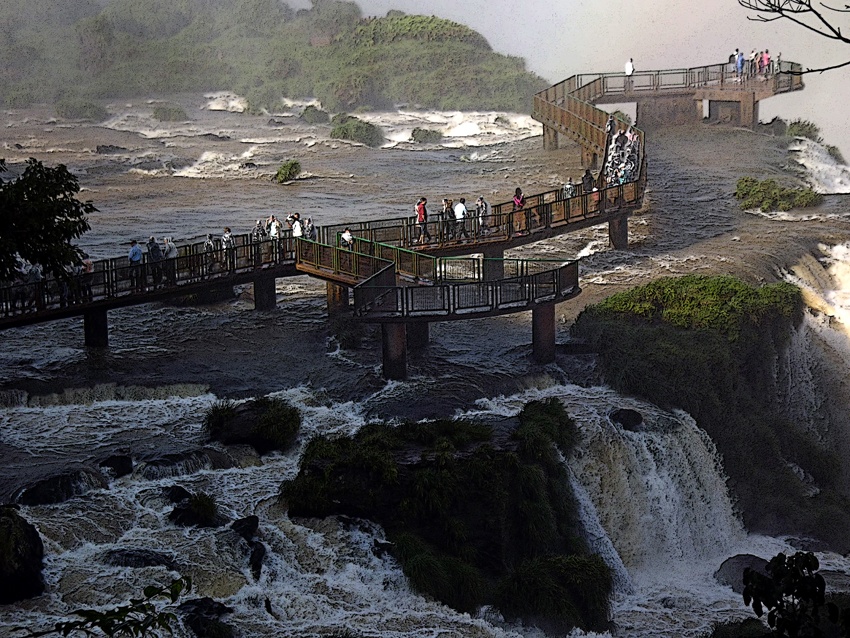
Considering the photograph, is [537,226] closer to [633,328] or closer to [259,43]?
[633,328]

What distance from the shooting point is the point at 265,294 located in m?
38.2

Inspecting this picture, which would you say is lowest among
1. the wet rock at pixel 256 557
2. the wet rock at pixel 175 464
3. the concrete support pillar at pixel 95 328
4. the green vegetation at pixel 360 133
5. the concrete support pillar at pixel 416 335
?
the wet rock at pixel 256 557

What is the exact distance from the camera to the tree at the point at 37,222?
20.0 metres

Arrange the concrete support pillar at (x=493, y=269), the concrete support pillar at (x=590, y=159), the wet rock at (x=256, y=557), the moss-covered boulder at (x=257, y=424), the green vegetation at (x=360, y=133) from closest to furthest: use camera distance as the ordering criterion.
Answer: the wet rock at (x=256, y=557) → the moss-covered boulder at (x=257, y=424) → the concrete support pillar at (x=493, y=269) → the concrete support pillar at (x=590, y=159) → the green vegetation at (x=360, y=133)

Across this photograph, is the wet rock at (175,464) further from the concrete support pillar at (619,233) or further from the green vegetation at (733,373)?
the concrete support pillar at (619,233)

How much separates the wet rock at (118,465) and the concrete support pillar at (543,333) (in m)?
10.7

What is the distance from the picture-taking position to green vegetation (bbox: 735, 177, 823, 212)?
51.7 meters

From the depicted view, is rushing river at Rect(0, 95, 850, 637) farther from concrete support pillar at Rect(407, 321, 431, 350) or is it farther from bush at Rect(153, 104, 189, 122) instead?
bush at Rect(153, 104, 189, 122)

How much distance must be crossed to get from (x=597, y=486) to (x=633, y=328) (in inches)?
303

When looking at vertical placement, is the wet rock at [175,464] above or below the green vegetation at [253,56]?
below

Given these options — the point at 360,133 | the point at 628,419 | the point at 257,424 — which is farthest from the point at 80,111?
the point at 628,419

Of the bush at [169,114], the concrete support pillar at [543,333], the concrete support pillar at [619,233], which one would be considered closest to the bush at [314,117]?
the bush at [169,114]

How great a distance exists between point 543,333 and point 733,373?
505cm

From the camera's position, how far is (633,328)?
35.4 meters
